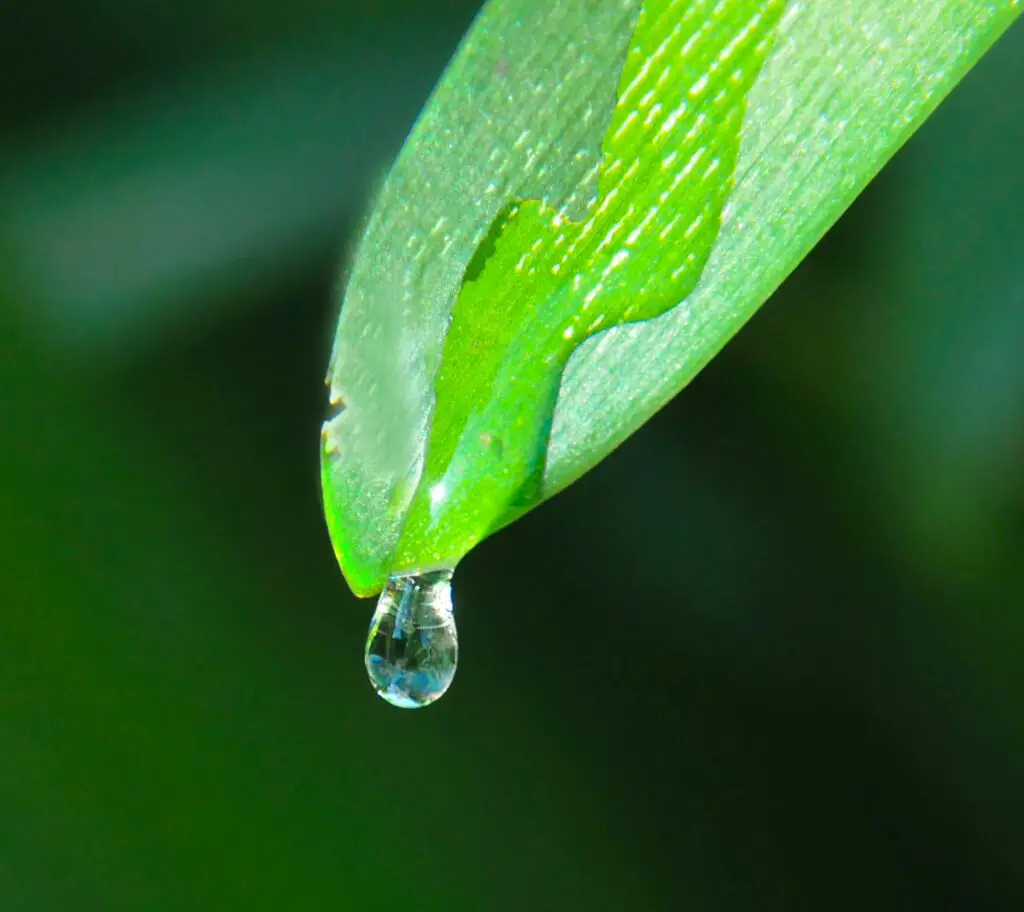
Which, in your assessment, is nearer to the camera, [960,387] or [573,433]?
[573,433]

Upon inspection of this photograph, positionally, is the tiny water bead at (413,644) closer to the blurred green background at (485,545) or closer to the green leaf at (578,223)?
the green leaf at (578,223)

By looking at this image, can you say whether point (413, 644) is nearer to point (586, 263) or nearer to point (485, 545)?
point (586, 263)

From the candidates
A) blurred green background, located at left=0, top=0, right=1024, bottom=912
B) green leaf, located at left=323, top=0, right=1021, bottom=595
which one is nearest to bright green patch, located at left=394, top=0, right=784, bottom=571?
green leaf, located at left=323, top=0, right=1021, bottom=595

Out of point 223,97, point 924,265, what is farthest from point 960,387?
point 223,97

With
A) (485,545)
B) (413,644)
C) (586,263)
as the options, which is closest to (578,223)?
(586,263)

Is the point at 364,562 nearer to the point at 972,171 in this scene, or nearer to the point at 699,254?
the point at 699,254

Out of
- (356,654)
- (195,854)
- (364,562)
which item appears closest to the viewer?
(364,562)
